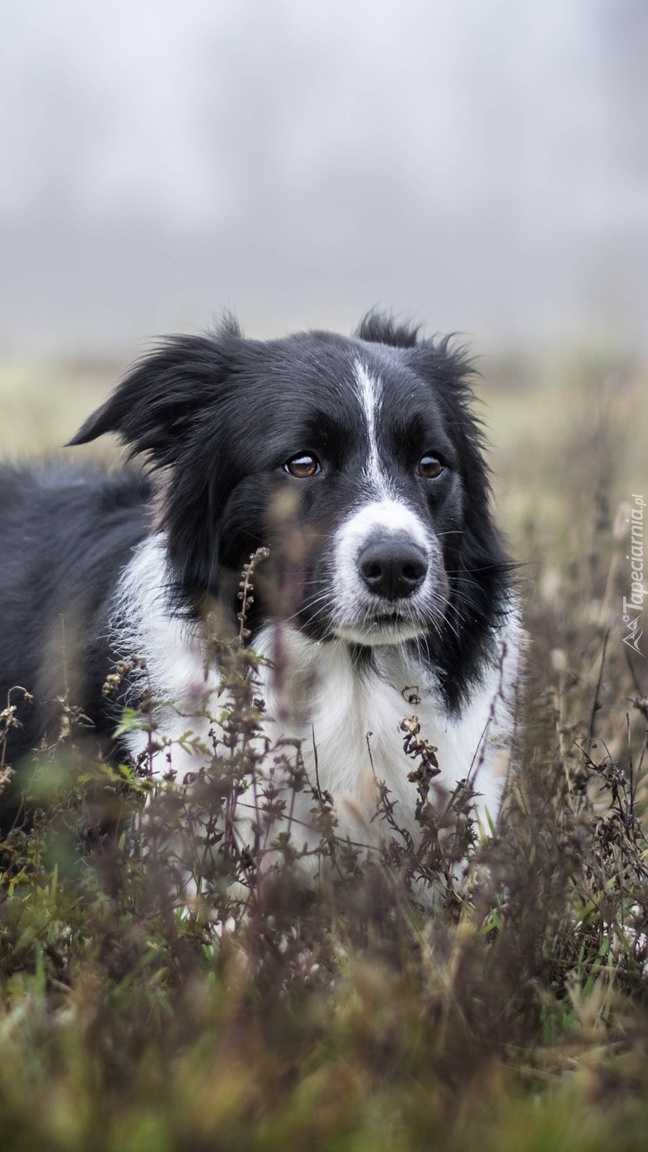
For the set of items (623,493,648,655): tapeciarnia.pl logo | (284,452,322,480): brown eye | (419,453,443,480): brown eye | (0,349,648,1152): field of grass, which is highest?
(419,453,443,480): brown eye

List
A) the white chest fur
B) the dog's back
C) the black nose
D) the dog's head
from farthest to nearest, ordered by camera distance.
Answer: the dog's back, the white chest fur, the dog's head, the black nose

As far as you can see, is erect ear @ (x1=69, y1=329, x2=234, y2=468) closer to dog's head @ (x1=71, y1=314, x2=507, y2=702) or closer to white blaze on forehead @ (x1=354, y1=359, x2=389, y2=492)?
dog's head @ (x1=71, y1=314, x2=507, y2=702)

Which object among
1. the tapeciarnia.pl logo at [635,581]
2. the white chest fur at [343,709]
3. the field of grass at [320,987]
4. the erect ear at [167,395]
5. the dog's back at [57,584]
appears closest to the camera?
the field of grass at [320,987]

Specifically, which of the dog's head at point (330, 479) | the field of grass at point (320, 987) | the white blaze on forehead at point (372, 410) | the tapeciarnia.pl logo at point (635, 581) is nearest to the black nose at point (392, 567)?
the dog's head at point (330, 479)

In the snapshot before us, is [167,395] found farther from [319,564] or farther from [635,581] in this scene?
[635,581]

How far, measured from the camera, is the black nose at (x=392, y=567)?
10.4 ft

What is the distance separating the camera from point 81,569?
4223 mm

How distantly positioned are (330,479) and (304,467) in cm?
11

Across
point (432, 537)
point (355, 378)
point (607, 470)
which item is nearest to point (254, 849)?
point (432, 537)

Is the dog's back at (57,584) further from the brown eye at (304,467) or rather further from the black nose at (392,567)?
the black nose at (392,567)

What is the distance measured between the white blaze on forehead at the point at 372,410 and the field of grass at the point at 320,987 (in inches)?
38.9

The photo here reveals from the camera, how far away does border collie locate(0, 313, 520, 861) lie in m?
3.38

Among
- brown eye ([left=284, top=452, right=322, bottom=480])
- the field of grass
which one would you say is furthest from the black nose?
the field of grass

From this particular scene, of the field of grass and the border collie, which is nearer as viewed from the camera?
the field of grass
